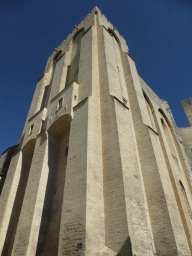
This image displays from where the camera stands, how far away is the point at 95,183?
6691mm

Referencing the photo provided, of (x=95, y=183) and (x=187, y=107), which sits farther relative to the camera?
(x=187, y=107)

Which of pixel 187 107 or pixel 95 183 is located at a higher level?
pixel 187 107

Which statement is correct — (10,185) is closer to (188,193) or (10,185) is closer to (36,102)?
(36,102)

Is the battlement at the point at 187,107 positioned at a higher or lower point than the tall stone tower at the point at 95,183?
higher

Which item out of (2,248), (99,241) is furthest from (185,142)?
(2,248)

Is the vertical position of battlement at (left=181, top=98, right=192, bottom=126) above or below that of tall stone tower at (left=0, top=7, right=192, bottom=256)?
above

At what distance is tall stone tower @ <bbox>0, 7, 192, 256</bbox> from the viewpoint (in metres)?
5.93

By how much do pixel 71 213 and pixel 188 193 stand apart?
9102mm

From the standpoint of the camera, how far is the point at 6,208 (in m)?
9.50

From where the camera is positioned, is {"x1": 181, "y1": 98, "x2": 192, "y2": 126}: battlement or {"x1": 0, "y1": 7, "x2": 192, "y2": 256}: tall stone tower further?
{"x1": 181, "y1": 98, "x2": 192, "y2": 126}: battlement

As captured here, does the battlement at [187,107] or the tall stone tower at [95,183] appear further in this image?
the battlement at [187,107]

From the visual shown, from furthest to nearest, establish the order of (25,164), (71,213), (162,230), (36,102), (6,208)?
(36,102)
(25,164)
(6,208)
(162,230)
(71,213)

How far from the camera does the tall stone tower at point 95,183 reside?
5.93 m

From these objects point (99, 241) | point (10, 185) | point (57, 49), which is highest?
point (57, 49)
